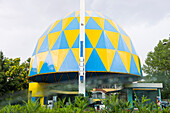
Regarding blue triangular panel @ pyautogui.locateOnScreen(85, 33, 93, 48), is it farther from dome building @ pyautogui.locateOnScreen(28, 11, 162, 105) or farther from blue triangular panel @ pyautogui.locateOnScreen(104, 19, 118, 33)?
blue triangular panel @ pyautogui.locateOnScreen(104, 19, 118, 33)

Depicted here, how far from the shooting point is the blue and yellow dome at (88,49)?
22297 millimetres

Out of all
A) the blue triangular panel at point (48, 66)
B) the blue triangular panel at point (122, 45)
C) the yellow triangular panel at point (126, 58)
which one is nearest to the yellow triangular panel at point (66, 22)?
the blue triangular panel at point (48, 66)

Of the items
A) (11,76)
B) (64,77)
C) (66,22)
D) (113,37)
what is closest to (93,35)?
(113,37)

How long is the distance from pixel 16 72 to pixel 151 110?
33.9 metres

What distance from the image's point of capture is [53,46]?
2397cm

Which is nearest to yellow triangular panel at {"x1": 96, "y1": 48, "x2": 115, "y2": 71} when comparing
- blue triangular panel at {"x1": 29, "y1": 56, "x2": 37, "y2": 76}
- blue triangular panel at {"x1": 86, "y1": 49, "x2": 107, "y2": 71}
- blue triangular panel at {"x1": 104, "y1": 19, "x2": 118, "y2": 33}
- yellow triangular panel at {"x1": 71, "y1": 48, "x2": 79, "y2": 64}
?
blue triangular panel at {"x1": 86, "y1": 49, "x2": 107, "y2": 71}

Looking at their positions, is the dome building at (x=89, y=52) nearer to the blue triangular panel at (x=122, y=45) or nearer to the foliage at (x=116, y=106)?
the blue triangular panel at (x=122, y=45)

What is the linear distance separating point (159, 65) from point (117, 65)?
29414 mm

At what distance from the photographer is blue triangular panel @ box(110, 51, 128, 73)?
22.4 metres

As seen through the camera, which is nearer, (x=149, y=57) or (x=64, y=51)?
(x=64, y=51)

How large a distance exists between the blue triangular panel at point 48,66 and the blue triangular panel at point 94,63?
13.7 feet

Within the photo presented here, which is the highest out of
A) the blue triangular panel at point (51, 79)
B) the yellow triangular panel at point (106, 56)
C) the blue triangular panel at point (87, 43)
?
the blue triangular panel at point (87, 43)

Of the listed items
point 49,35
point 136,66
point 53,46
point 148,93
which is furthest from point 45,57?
point 148,93

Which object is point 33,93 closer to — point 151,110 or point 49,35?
point 49,35
